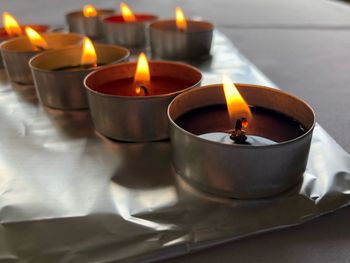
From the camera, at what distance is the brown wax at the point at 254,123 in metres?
0.46

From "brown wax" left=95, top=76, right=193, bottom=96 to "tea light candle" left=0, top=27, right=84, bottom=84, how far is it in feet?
0.61

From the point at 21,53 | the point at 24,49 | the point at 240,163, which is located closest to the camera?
the point at 240,163

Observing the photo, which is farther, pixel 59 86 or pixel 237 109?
pixel 59 86

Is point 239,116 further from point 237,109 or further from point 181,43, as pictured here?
point 181,43

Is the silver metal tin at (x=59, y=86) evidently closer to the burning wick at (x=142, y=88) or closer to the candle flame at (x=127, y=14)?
the burning wick at (x=142, y=88)

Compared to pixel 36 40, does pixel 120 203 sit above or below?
below

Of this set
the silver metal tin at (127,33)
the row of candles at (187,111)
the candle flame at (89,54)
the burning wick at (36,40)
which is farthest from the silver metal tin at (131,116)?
the silver metal tin at (127,33)

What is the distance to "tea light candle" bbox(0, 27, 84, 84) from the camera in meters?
0.70

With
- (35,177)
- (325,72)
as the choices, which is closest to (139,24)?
(325,72)

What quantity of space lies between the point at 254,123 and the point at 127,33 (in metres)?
0.51

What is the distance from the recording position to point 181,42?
0.81 m

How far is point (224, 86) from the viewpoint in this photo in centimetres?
47

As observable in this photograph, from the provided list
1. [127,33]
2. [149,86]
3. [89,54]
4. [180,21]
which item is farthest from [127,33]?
[149,86]

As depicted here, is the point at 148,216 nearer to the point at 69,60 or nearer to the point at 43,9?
the point at 69,60
